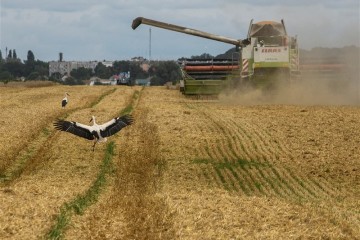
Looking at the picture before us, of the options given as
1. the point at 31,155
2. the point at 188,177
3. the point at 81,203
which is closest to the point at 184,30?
the point at 31,155

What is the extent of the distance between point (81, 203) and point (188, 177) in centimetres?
517

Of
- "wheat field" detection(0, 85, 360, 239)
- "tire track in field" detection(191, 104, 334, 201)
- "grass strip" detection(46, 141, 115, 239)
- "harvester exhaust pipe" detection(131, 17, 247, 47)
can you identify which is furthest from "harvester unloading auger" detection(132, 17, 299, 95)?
"grass strip" detection(46, 141, 115, 239)

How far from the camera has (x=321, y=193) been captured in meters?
17.1

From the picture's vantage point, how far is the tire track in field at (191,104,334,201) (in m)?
17.5

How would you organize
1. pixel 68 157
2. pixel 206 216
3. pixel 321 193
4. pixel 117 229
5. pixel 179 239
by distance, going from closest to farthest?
pixel 179 239 < pixel 117 229 < pixel 206 216 < pixel 321 193 < pixel 68 157

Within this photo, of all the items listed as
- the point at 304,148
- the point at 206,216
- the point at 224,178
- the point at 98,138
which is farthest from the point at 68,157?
the point at 206,216

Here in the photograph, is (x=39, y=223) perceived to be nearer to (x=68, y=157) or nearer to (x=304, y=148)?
(x=68, y=157)

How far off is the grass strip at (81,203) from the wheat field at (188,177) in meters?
0.03

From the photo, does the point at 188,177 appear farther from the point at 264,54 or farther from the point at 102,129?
the point at 264,54

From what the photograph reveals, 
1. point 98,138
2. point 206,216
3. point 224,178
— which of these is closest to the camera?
point 206,216

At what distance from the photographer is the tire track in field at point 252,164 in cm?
1752

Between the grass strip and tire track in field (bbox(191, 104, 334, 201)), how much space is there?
2.79 metres

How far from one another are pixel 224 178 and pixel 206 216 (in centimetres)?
634

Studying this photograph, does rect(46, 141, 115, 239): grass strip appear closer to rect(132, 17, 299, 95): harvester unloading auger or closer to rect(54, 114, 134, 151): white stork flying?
rect(54, 114, 134, 151): white stork flying
